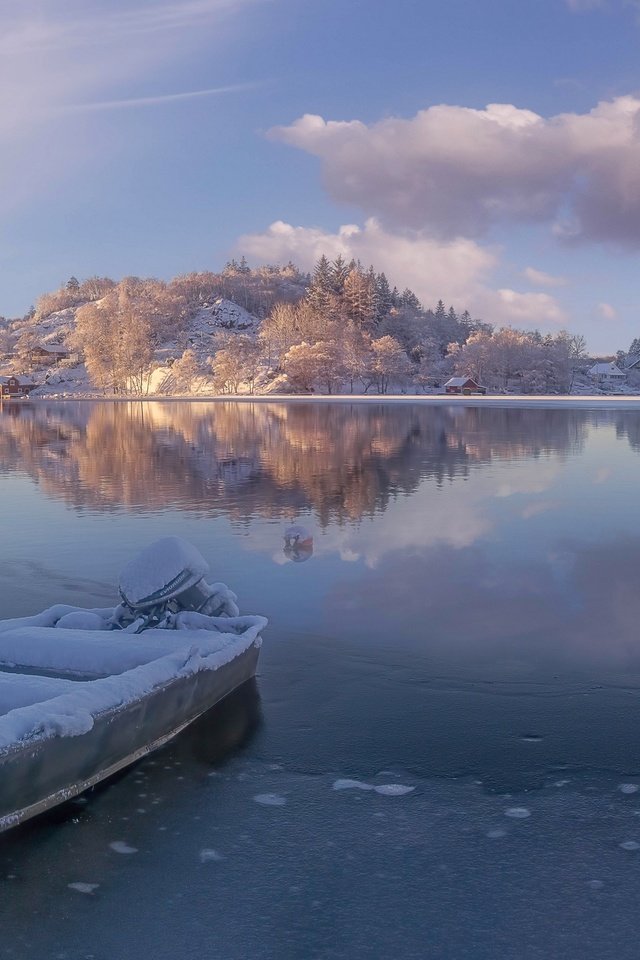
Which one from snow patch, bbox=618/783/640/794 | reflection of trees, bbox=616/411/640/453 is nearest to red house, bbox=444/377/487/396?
reflection of trees, bbox=616/411/640/453

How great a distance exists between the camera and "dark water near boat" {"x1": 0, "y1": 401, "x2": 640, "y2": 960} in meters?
5.71

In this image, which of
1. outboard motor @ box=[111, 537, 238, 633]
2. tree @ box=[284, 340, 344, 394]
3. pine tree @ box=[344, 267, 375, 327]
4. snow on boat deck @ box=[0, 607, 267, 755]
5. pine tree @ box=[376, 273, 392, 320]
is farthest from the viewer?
pine tree @ box=[376, 273, 392, 320]

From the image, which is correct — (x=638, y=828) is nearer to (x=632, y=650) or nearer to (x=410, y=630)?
(x=632, y=650)

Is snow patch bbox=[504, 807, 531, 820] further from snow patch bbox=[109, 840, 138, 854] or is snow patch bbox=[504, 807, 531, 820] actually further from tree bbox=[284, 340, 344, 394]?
tree bbox=[284, 340, 344, 394]

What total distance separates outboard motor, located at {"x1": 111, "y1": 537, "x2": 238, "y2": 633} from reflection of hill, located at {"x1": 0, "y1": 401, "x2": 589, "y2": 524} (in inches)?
404

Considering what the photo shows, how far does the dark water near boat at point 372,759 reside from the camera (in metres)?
5.71

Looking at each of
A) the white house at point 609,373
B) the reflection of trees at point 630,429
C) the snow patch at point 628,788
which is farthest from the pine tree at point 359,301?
the snow patch at point 628,788

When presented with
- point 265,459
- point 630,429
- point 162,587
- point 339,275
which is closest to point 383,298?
point 339,275

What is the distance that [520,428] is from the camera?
53.4 meters

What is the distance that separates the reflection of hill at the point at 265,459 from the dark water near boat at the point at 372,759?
11.9 feet

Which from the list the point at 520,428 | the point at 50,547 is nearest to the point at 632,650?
the point at 50,547

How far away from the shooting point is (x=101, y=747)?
7.16 meters

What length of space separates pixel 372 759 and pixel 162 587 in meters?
3.15

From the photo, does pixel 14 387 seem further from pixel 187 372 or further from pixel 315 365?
pixel 315 365
